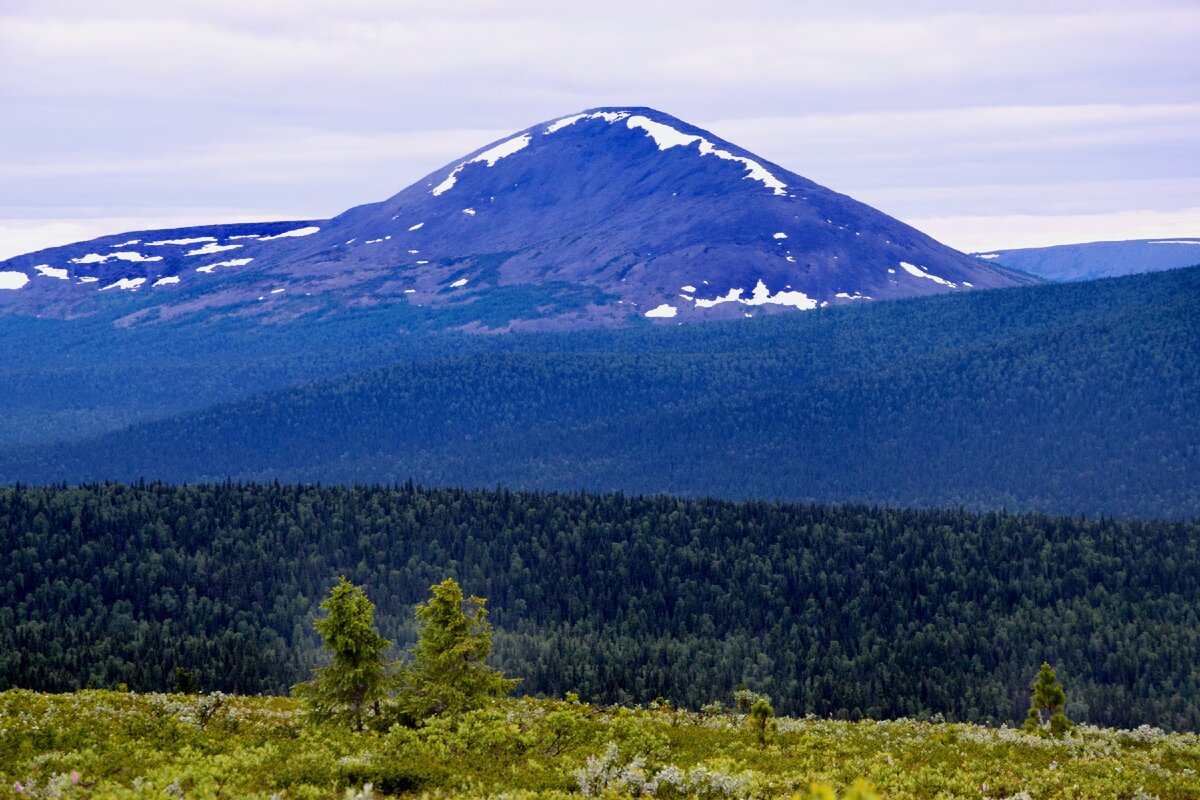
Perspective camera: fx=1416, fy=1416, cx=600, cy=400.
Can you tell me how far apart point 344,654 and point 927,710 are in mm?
125399

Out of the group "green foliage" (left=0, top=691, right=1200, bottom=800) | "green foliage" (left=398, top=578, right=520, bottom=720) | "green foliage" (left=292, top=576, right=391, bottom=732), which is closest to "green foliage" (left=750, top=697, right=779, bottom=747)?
"green foliage" (left=0, top=691, right=1200, bottom=800)

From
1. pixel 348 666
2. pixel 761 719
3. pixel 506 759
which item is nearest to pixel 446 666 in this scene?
pixel 348 666

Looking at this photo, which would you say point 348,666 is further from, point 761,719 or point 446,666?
point 761,719

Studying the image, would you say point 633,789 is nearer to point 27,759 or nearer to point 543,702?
point 27,759

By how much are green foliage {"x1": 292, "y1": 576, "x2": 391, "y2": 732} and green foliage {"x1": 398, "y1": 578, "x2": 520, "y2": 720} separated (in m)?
1.47

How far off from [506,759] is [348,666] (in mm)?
12560

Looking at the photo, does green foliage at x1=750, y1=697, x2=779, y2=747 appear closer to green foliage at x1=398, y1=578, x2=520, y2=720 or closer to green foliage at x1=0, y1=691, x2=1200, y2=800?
green foliage at x1=0, y1=691, x2=1200, y2=800

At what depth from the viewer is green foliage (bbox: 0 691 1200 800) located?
4012cm

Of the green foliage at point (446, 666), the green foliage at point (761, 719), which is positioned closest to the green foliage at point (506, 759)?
the green foliage at point (761, 719)

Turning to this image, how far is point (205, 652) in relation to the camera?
167 meters

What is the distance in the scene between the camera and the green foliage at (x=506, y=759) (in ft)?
132

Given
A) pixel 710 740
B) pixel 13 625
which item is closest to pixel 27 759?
pixel 710 740

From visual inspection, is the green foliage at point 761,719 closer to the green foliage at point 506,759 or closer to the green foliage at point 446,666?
the green foliage at point 506,759

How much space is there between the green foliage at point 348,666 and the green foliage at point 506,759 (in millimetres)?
1734
